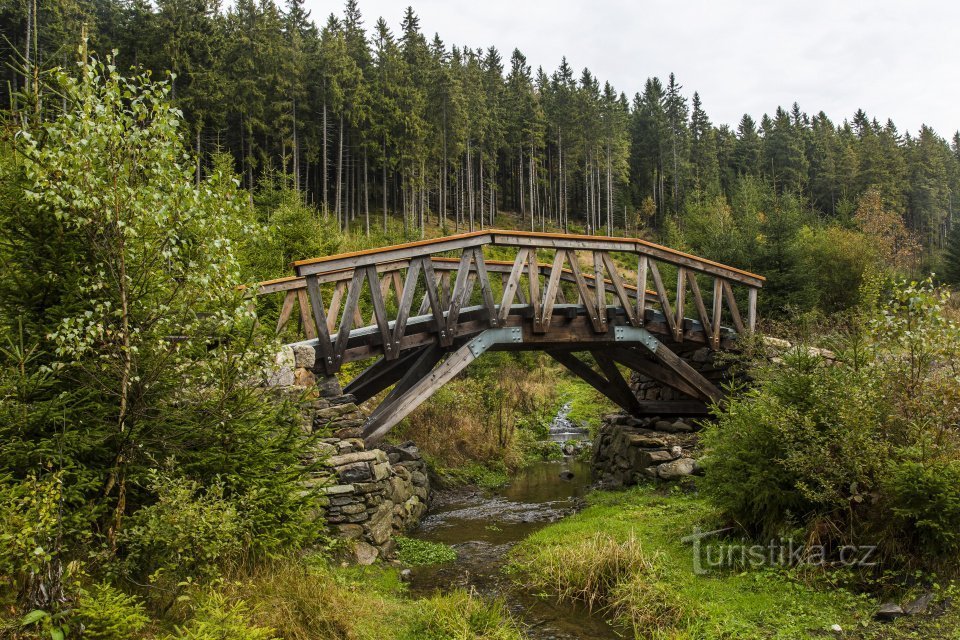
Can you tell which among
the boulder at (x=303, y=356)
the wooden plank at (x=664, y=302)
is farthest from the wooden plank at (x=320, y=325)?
the wooden plank at (x=664, y=302)

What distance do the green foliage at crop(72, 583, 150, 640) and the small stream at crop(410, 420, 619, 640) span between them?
3537 millimetres

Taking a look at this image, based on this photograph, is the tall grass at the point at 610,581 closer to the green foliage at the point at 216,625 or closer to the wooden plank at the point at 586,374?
the green foliage at the point at 216,625

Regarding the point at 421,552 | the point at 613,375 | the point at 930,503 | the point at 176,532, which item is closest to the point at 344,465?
the point at 421,552

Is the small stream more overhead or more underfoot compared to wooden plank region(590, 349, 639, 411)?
more underfoot

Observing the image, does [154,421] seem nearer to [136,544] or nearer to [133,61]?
[136,544]

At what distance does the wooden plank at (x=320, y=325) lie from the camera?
8.92 meters

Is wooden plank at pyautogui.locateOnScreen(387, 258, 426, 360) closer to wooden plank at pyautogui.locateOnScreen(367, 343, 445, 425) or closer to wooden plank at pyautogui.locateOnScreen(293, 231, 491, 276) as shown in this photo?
wooden plank at pyautogui.locateOnScreen(293, 231, 491, 276)

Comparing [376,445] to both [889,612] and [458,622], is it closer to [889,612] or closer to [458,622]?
[458,622]

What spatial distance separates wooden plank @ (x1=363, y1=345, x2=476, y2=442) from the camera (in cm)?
938

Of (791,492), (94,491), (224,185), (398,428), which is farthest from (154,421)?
(398,428)

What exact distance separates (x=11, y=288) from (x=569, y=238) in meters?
8.27

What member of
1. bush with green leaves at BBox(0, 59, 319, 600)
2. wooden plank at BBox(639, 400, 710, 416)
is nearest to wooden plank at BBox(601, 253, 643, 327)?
wooden plank at BBox(639, 400, 710, 416)

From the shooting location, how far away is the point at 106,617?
397 cm

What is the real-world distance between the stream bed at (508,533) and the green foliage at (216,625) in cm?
250
